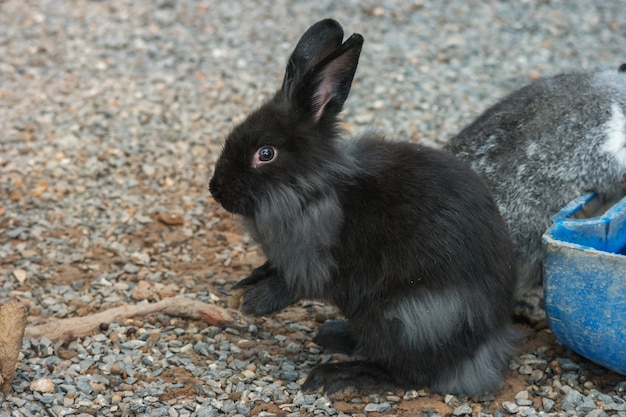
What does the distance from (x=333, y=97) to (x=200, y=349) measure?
4.73 ft

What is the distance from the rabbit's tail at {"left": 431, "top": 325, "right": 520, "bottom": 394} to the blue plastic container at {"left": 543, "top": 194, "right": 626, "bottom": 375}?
308mm

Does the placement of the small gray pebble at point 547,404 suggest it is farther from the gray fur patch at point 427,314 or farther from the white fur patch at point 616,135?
the white fur patch at point 616,135

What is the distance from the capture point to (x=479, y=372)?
158 inches

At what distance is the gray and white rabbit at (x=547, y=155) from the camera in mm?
4590

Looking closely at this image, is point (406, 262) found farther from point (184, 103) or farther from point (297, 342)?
point (184, 103)

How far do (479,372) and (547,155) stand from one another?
1323 millimetres

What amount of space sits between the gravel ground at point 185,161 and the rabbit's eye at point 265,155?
402 mm

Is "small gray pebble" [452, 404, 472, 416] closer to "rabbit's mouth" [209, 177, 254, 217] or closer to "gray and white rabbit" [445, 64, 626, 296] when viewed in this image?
"gray and white rabbit" [445, 64, 626, 296]

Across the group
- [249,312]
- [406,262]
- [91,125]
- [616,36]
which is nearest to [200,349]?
[249,312]

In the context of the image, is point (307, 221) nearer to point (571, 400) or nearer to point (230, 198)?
point (230, 198)

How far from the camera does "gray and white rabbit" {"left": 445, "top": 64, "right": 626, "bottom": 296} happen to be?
459 centimetres

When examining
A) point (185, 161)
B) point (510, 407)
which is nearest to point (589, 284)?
point (510, 407)

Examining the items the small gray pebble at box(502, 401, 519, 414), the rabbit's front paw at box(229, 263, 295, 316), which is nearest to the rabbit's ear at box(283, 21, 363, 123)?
the rabbit's front paw at box(229, 263, 295, 316)

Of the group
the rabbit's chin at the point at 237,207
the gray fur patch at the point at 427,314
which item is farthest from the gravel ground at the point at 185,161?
the gray fur patch at the point at 427,314
